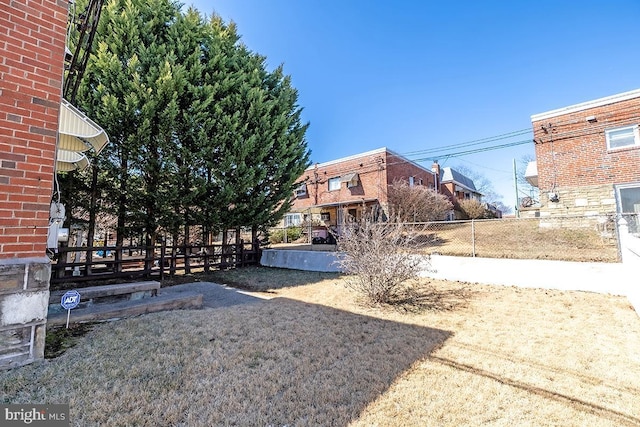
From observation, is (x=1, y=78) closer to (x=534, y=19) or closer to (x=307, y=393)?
(x=307, y=393)

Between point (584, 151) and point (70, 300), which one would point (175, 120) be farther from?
point (584, 151)

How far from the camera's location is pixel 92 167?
859cm

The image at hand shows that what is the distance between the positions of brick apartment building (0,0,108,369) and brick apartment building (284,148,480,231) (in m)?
14.5

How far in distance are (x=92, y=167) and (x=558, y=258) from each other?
1332cm

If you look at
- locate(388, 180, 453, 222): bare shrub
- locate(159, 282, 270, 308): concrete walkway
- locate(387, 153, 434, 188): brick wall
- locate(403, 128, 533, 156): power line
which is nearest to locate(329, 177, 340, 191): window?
locate(387, 153, 434, 188): brick wall

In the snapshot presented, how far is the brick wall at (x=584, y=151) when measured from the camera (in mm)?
11219

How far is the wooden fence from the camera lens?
7.60 meters

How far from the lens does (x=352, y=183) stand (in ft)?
68.8

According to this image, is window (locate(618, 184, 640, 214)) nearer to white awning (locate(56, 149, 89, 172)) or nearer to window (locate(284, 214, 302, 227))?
white awning (locate(56, 149, 89, 172))

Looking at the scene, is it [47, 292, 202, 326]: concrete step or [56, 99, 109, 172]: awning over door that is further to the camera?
[47, 292, 202, 326]: concrete step

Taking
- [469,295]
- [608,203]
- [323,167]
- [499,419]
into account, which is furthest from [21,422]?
[323,167]

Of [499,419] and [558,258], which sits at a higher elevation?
[558,258]

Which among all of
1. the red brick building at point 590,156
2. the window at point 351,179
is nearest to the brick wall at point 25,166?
the red brick building at point 590,156

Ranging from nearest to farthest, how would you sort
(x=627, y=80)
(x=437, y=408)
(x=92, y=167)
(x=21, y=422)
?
(x=21, y=422) → (x=437, y=408) → (x=92, y=167) → (x=627, y=80)
